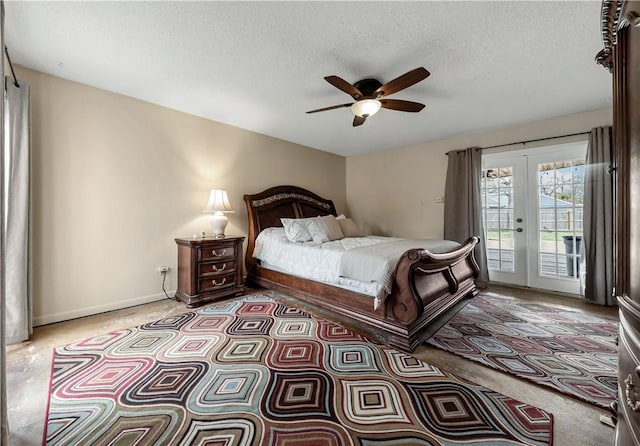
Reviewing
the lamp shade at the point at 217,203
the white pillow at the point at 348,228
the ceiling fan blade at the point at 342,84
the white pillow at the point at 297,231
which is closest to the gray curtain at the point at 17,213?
the lamp shade at the point at 217,203

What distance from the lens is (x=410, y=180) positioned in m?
4.84

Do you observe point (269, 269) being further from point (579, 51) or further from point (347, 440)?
point (579, 51)

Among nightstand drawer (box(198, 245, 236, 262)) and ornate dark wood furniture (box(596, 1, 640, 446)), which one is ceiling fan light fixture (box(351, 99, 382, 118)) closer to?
ornate dark wood furniture (box(596, 1, 640, 446))

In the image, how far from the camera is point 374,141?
461cm

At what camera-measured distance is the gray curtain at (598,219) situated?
3035 mm

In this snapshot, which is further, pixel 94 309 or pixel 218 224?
pixel 218 224

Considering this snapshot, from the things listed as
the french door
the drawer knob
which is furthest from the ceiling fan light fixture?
the french door

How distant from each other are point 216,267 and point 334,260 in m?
1.54

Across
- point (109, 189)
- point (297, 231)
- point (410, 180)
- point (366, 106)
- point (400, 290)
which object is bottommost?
point (400, 290)

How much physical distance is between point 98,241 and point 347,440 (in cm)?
306

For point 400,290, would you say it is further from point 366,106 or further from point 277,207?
point 277,207

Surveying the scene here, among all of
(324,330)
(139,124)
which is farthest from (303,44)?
(324,330)

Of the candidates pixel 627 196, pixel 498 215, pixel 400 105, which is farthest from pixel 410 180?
pixel 627 196

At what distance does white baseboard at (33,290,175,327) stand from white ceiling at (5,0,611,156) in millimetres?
2334
